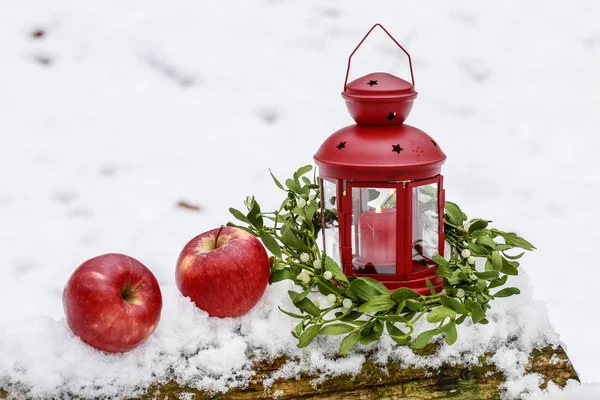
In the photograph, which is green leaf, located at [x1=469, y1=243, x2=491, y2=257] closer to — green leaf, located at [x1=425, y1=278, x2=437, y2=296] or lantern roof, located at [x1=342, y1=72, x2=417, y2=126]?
green leaf, located at [x1=425, y1=278, x2=437, y2=296]

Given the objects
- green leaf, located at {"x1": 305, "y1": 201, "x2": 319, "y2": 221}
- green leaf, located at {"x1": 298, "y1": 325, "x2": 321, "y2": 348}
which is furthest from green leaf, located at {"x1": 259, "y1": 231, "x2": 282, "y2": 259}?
green leaf, located at {"x1": 298, "y1": 325, "x2": 321, "y2": 348}

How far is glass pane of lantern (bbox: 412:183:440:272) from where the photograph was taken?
71.3 inches

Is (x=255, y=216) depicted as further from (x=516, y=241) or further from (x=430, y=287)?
(x=516, y=241)

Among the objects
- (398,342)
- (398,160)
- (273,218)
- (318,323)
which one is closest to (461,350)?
(398,342)

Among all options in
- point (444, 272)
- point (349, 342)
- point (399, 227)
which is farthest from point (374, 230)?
point (349, 342)

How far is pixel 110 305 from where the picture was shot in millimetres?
1563

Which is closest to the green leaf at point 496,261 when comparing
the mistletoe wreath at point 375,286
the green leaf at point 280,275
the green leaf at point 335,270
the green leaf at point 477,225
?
the mistletoe wreath at point 375,286

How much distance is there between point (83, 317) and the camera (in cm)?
156

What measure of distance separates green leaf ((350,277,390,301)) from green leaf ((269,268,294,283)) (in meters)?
0.18

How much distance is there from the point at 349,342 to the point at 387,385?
0.13 m

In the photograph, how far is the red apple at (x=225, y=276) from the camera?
5.50 ft

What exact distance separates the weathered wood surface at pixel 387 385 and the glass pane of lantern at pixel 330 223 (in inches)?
11.6

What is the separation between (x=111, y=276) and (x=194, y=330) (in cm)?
20

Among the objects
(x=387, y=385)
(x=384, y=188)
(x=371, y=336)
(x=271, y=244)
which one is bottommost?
(x=387, y=385)
